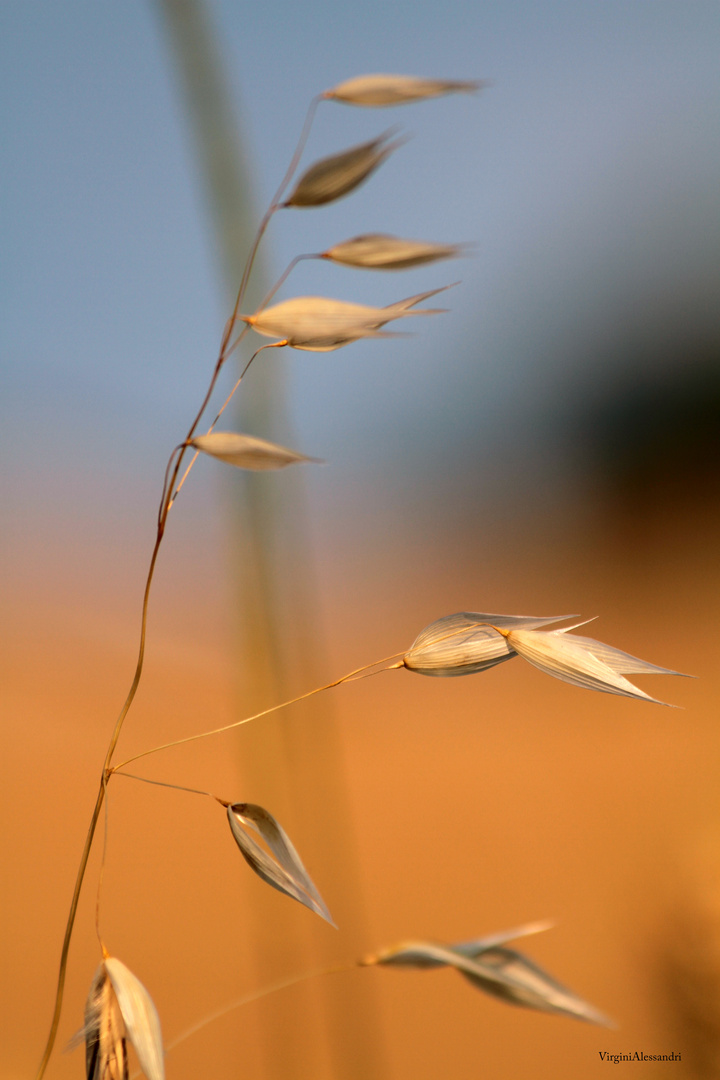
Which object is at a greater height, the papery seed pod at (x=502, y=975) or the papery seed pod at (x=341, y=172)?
the papery seed pod at (x=341, y=172)

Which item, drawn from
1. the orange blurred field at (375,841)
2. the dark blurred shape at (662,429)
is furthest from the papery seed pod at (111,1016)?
the dark blurred shape at (662,429)

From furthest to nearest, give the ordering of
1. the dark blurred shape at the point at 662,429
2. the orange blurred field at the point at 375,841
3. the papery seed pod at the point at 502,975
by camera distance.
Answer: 1. the dark blurred shape at the point at 662,429
2. the orange blurred field at the point at 375,841
3. the papery seed pod at the point at 502,975

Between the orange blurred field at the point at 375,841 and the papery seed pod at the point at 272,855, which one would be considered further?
the orange blurred field at the point at 375,841

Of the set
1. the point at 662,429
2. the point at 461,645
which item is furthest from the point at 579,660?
the point at 662,429

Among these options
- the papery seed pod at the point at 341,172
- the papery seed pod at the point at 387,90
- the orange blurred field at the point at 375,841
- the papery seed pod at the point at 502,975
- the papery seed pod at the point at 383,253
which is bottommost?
the orange blurred field at the point at 375,841

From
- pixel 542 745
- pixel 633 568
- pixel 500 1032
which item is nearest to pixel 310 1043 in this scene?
pixel 500 1032

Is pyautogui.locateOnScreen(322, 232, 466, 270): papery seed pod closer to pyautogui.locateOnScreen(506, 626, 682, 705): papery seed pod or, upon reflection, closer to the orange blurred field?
pyautogui.locateOnScreen(506, 626, 682, 705): papery seed pod

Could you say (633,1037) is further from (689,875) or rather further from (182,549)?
(182,549)

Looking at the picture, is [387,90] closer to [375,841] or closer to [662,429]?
[375,841]

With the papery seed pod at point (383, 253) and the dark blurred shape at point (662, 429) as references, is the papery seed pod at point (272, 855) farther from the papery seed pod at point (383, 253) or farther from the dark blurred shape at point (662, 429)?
the dark blurred shape at point (662, 429)
